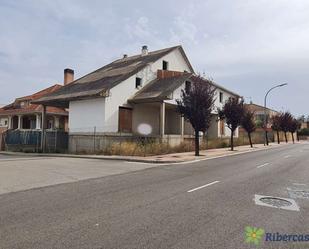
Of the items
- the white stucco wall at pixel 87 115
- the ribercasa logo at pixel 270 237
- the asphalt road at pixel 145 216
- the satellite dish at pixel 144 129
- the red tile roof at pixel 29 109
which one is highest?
the red tile roof at pixel 29 109

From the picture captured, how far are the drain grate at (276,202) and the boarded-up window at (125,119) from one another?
1969 cm

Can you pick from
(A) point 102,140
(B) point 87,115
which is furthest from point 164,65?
(A) point 102,140

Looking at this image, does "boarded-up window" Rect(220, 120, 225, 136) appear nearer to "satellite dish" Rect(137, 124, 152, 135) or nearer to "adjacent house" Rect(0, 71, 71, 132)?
"satellite dish" Rect(137, 124, 152, 135)

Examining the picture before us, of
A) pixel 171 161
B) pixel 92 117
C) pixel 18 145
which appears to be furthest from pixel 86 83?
pixel 171 161

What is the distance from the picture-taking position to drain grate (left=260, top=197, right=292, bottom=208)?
25.0ft

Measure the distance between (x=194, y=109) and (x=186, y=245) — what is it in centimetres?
1891

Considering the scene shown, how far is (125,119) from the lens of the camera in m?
27.7

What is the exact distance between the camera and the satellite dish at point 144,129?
29298mm

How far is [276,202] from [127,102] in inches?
832

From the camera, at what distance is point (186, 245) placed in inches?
190

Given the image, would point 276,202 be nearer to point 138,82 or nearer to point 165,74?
point 138,82

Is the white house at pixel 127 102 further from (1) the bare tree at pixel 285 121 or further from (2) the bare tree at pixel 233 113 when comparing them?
(1) the bare tree at pixel 285 121

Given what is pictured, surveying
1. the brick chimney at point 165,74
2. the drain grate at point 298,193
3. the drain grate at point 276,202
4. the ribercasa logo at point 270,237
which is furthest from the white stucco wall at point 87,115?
the ribercasa logo at point 270,237

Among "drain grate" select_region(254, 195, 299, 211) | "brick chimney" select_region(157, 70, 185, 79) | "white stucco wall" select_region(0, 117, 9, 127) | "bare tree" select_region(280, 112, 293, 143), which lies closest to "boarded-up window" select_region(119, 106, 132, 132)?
"brick chimney" select_region(157, 70, 185, 79)
